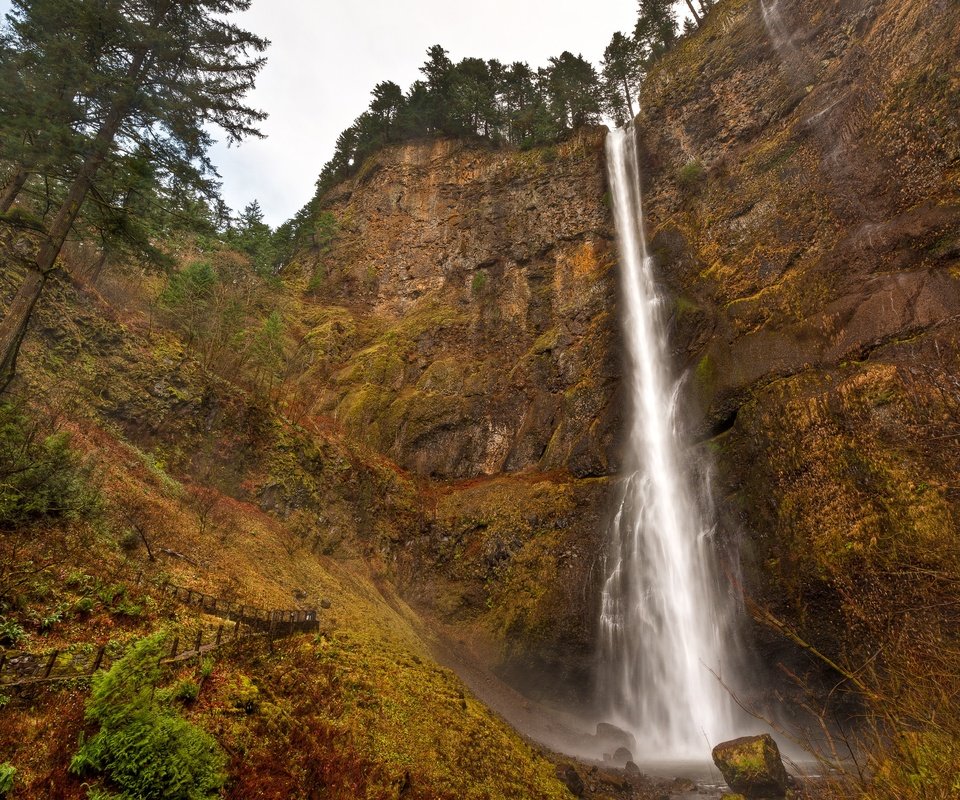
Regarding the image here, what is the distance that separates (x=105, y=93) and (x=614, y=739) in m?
22.4

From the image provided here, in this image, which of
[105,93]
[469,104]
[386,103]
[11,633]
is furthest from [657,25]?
[11,633]

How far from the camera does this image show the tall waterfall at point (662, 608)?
16.6 metres

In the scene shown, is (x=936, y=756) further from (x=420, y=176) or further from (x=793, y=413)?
(x=420, y=176)

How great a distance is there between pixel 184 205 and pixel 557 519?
1707 cm

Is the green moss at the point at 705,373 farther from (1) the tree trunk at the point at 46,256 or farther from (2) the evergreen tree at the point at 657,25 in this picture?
(2) the evergreen tree at the point at 657,25

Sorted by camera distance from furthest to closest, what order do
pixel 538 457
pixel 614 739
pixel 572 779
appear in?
pixel 538 457 < pixel 614 739 < pixel 572 779

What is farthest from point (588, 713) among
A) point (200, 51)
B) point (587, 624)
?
point (200, 51)

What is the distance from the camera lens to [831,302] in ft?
57.8

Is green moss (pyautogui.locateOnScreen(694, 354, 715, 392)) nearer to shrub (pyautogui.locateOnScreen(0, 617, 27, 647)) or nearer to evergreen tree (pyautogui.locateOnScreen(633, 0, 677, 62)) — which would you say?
shrub (pyautogui.locateOnScreen(0, 617, 27, 647))

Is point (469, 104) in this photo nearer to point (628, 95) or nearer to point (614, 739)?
point (628, 95)

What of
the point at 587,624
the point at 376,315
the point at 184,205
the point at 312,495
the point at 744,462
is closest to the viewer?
the point at 184,205

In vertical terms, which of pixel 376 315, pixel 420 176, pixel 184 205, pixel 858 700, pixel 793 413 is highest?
pixel 420 176

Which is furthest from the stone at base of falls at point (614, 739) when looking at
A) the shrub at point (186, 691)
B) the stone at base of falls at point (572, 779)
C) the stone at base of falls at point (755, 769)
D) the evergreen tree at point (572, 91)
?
the evergreen tree at point (572, 91)

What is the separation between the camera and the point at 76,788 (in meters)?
4.45
